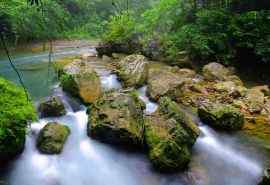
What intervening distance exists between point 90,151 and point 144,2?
791 inches

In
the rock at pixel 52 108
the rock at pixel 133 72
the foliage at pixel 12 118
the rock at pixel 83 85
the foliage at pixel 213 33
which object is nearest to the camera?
the foliage at pixel 12 118

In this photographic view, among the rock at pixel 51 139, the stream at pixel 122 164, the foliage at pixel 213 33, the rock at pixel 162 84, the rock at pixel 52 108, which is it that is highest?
the foliage at pixel 213 33

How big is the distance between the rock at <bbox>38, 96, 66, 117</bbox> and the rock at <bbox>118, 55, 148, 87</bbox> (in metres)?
2.80

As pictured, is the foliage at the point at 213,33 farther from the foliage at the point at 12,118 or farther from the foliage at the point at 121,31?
the foliage at the point at 12,118

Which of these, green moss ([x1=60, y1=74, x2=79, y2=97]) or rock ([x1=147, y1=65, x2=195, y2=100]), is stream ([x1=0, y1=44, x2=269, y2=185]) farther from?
rock ([x1=147, y1=65, x2=195, y2=100])

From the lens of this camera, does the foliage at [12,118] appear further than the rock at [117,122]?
No

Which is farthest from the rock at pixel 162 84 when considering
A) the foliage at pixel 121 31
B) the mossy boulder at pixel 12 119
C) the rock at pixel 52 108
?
the foliage at pixel 121 31

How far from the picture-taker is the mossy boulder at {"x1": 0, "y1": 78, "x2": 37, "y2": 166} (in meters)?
5.85

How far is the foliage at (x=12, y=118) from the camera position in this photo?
19.2ft

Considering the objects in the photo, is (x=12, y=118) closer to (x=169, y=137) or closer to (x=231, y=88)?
(x=169, y=137)

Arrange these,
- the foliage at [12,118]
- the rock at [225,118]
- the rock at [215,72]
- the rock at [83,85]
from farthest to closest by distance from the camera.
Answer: the rock at [215,72] → the rock at [83,85] → the rock at [225,118] → the foliage at [12,118]

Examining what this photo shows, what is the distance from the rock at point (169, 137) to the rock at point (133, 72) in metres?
2.86

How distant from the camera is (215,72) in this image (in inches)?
442

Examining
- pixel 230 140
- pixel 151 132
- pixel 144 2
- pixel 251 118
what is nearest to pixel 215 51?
pixel 251 118
